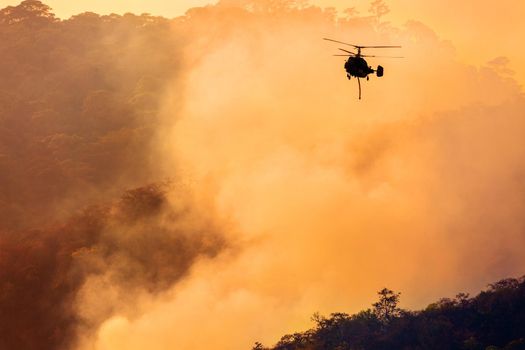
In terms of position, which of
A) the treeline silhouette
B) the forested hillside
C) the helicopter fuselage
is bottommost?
the treeline silhouette

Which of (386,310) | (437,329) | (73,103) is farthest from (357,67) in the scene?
(73,103)

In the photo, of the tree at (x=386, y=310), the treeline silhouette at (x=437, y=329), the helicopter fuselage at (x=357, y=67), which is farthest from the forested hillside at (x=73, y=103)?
the helicopter fuselage at (x=357, y=67)

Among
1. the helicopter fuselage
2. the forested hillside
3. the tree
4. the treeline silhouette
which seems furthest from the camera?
the forested hillside

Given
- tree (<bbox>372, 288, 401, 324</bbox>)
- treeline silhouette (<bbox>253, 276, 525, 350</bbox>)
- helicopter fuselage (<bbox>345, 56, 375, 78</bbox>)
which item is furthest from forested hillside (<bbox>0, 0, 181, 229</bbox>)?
helicopter fuselage (<bbox>345, 56, 375, 78</bbox>)

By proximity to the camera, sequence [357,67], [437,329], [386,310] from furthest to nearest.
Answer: [386,310], [437,329], [357,67]

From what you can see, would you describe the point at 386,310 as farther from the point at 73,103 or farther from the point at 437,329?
the point at 73,103

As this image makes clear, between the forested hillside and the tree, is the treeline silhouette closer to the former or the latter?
the tree

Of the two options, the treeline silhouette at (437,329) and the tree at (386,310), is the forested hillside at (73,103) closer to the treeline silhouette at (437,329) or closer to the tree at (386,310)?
the tree at (386,310)

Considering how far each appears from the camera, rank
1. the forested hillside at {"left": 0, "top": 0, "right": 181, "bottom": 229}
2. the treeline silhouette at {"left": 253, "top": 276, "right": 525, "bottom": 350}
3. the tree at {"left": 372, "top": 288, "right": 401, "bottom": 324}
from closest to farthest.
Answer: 1. the treeline silhouette at {"left": 253, "top": 276, "right": 525, "bottom": 350}
2. the tree at {"left": 372, "top": 288, "right": 401, "bottom": 324}
3. the forested hillside at {"left": 0, "top": 0, "right": 181, "bottom": 229}

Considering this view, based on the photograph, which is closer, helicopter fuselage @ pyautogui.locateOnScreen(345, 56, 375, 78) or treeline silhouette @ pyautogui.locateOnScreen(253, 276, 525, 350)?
helicopter fuselage @ pyautogui.locateOnScreen(345, 56, 375, 78)
